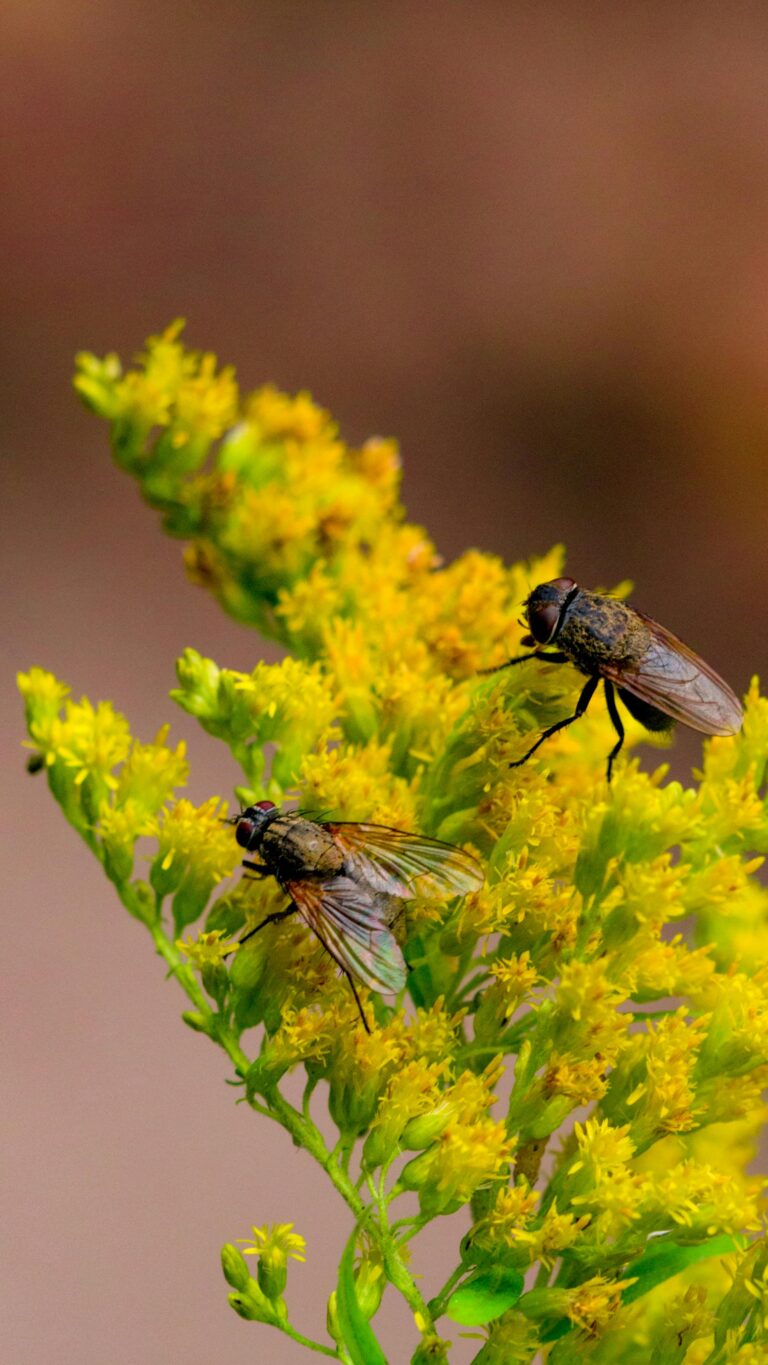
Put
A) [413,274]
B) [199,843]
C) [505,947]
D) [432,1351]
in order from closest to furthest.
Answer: [432,1351] < [505,947] < [199,843] < [413,274]

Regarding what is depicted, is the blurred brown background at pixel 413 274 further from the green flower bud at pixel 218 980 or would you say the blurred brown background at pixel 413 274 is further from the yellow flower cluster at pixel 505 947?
the green flower bud at pixel 218 980

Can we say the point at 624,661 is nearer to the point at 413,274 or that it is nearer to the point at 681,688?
the point at 681,688

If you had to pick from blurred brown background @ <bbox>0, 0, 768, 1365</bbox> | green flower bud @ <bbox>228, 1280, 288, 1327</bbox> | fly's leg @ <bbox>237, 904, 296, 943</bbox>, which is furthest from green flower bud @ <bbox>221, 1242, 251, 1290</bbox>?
blurred brown background @ <bbox>0, 0, 768, 1365</bbox>

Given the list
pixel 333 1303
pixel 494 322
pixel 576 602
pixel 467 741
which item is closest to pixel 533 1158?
pixel 333 1303

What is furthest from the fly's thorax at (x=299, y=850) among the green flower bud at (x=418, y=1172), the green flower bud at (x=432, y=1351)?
the green flower bud at (x=432, y=1351)

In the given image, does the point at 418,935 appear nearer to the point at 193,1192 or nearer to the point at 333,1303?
the point at 333,1303

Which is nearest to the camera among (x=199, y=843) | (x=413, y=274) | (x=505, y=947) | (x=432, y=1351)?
(x=432, y=1351)

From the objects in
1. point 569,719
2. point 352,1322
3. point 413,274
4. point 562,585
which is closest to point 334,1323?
point 352,1322
